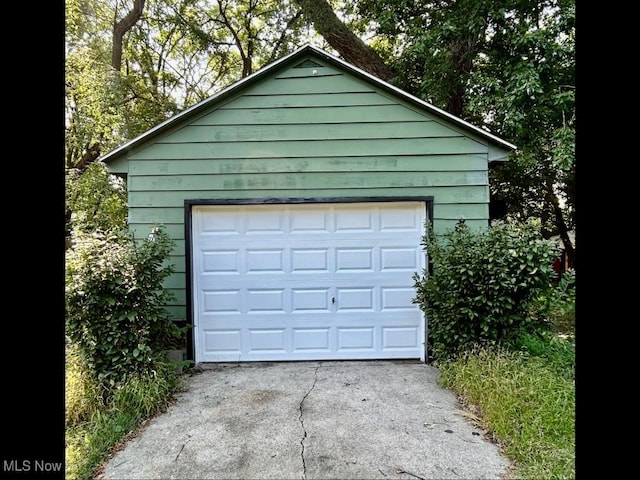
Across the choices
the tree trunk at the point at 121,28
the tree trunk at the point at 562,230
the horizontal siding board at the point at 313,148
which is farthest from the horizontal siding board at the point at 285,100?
the tree trunk at the point at 562,230

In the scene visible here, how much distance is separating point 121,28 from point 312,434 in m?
11.5

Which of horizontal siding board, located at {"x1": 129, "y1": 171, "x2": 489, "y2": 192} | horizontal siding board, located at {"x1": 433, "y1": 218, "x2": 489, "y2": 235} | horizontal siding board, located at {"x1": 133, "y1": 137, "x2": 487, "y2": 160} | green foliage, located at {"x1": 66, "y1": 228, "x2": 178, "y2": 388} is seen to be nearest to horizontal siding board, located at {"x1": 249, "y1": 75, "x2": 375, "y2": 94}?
horizontal siding board, located at {"x1": 133, "y1": 137, "x2": 487, "y2": 160}

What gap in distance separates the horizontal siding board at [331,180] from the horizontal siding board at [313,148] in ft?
0.81

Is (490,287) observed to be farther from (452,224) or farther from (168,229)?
(168,229)

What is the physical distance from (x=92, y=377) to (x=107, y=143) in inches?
289

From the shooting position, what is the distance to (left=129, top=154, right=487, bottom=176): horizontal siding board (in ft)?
15.2

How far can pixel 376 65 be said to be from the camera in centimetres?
859

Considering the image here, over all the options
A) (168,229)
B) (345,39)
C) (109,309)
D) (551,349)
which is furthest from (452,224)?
(345,39)

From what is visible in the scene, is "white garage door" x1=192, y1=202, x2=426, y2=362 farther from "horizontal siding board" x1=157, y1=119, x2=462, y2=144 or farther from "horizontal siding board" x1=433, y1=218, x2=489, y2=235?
"horizontal siding board" x1=157, y1=119, x2=462, y2=144

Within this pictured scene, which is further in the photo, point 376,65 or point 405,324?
point 376,65

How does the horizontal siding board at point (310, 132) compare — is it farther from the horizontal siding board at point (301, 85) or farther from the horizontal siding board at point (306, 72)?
the horizontal siding board at point (306, 72)
